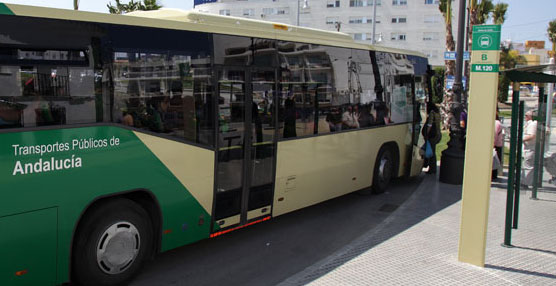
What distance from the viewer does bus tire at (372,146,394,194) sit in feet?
Result: 33.0

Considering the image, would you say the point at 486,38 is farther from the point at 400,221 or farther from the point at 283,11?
the point at 283,11

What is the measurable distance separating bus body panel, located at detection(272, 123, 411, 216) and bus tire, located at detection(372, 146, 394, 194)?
175mm

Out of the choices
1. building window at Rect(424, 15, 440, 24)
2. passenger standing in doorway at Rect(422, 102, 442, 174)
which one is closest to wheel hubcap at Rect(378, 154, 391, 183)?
passenger standing in doorway at Rect(422, 102, 442, 174)

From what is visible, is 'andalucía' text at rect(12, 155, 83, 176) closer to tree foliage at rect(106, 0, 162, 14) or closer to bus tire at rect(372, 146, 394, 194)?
bus tire at rect(372, 146, 394, 194)

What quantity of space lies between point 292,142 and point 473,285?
3253mm

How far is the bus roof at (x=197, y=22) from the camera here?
4574 millimetres

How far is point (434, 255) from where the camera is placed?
20.5 ft

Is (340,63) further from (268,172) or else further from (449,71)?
(449,71)

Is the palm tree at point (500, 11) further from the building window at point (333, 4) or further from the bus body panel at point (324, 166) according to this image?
the bus body panel at point (324, 166)

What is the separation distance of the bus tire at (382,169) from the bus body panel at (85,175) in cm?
504

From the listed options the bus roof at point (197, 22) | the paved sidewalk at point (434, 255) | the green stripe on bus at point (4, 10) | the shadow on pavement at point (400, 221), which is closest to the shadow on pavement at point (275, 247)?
the shadow on pavement at point (400, 221)

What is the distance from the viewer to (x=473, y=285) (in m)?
5.27

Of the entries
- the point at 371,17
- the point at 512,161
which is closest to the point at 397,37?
the point at 371,17

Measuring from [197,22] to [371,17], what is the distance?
6591 centimetres
